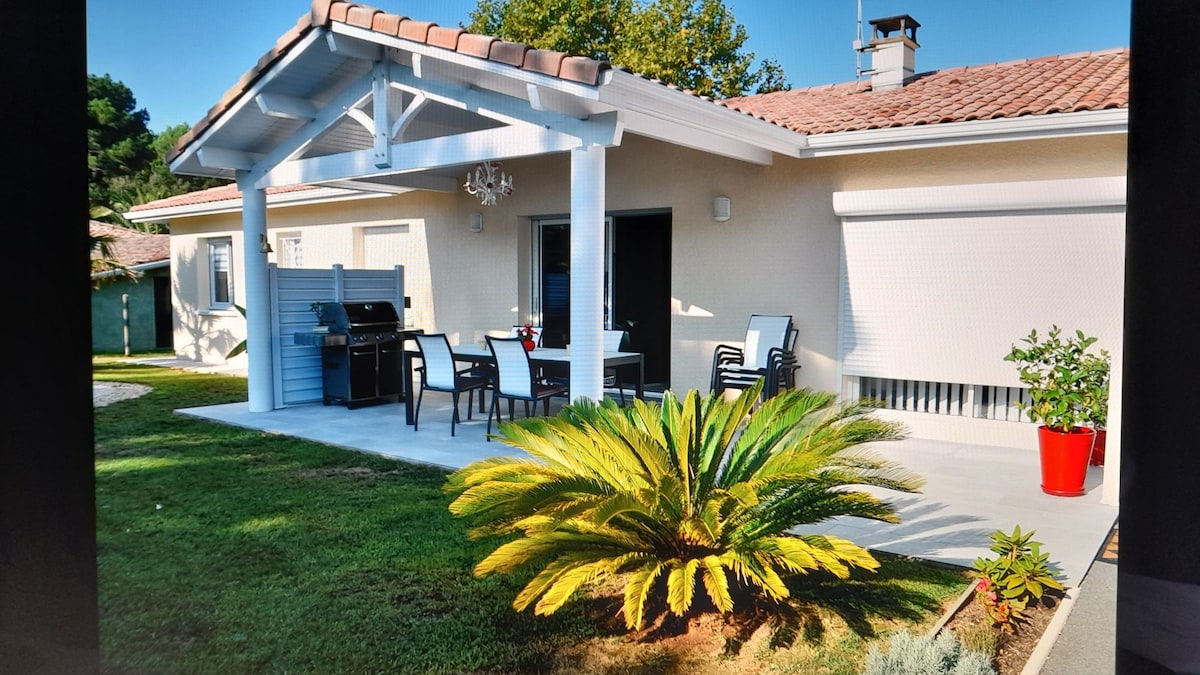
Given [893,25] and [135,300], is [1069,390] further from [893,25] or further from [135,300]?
[135,300]

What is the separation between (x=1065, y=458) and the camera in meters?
5.64

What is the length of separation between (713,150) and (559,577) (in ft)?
17.1

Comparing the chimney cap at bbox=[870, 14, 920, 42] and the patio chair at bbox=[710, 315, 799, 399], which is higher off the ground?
the chimney cap at bbox=[870, 14, 920, 42]

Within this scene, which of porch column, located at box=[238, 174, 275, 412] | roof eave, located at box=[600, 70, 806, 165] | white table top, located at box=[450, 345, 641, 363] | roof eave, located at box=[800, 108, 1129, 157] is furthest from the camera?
porch column, located at box=[238, 174, 275, 412]

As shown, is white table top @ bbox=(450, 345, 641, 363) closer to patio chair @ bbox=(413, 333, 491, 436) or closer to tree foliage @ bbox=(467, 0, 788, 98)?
patio chair @ bbox=(413, 333, 491, 436)

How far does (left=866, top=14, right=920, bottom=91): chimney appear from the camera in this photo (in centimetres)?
966

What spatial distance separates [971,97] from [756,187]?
2.16 m

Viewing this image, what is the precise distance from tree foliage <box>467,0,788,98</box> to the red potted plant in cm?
1862

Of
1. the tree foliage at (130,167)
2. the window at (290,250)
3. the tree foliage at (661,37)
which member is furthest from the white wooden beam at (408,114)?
the tree foliage at (661,37)

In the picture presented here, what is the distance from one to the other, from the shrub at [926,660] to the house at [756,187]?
316 centimetres

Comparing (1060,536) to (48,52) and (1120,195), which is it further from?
(48,52)

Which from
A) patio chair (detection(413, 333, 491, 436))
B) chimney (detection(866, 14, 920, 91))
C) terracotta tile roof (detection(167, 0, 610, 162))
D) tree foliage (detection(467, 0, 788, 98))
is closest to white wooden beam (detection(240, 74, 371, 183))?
terracotta tile roof (detection(167, 0, 610, 162))

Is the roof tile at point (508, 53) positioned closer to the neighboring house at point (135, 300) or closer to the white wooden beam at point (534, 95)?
the white wooden beam at point (534, 95)

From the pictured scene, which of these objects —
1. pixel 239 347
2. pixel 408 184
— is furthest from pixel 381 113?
pixel 239 347
